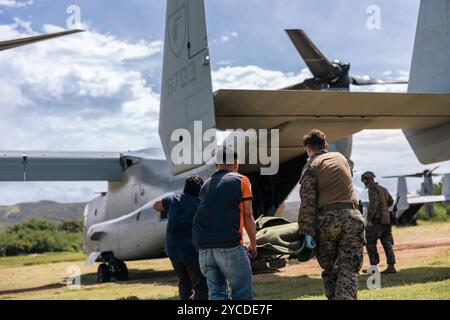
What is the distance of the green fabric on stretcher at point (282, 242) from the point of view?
752cm

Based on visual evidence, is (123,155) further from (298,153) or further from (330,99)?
(330,99)

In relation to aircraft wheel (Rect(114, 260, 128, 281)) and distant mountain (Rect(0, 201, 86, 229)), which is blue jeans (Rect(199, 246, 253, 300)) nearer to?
aircraft wheel (Rect(114, 260, 128, 281))

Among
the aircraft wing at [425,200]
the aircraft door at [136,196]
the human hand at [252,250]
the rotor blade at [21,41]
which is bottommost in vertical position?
the human hand at [252,250]

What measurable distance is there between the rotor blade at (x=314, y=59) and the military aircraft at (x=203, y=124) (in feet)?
16.3

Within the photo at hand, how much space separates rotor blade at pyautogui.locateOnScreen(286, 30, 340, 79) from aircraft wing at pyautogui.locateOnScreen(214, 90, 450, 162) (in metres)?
6.33

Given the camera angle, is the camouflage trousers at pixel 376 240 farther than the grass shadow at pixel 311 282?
Yes

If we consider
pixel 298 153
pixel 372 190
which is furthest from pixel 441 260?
pixel 298 153

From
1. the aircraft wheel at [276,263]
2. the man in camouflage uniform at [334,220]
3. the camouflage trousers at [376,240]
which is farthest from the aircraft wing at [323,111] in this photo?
the man in camouflage uniform at [334,220]

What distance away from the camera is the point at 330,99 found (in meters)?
10.0

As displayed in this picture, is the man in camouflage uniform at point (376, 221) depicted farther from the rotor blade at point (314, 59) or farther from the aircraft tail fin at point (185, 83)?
the rotor blade at point (314, 59)

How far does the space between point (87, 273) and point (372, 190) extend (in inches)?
448

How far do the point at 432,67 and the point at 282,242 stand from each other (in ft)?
21.7
